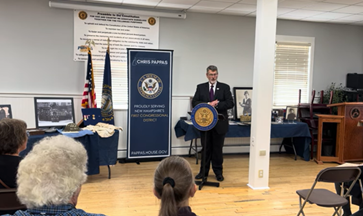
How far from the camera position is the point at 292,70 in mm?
6617

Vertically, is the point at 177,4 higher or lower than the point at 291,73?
higher

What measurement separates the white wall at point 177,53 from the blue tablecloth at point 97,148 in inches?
45.8

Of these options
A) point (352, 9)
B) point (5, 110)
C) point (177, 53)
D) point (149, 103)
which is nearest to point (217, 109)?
point (149, 103)

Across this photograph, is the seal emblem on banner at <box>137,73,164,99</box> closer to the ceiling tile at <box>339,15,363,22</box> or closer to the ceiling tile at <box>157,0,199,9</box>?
the ceiling tile at <box>157,0,199,9</box>

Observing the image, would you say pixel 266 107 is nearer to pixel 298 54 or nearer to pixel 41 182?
pixel 298 54

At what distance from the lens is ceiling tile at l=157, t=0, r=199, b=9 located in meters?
5.16

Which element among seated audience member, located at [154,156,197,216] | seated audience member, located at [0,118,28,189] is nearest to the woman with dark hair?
seated audience member, located at [0,118,28,189]

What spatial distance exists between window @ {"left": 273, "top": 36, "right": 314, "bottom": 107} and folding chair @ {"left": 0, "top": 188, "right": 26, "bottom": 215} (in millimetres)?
5657

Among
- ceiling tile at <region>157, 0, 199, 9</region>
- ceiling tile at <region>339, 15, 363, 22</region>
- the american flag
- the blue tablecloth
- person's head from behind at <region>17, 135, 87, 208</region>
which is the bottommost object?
the blue tablecloth

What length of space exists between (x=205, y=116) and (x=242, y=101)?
2.38 meters

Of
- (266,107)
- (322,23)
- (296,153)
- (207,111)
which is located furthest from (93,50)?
(322,23)

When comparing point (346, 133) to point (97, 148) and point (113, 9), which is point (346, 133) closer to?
point (97, 148)

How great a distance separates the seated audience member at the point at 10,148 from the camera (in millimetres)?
1883

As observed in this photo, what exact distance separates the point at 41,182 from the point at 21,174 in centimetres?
10
